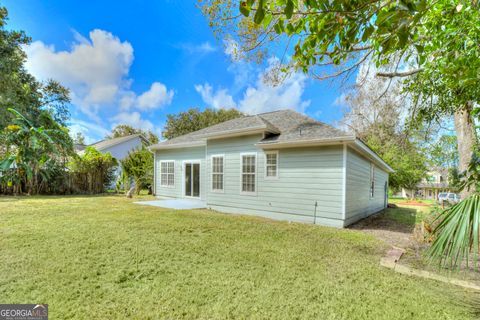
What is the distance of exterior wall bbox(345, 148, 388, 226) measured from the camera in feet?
24.8

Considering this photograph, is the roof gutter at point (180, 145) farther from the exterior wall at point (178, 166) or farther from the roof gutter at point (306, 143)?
the roof gutter at point (306, 143)

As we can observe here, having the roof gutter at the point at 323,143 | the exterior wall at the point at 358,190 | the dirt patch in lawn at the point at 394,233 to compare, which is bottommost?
the dirt patch in lawn at the point at 394,233

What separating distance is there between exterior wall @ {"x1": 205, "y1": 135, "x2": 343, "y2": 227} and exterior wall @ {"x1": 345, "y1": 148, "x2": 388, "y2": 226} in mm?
427

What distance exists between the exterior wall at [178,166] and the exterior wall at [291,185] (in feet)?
6.73

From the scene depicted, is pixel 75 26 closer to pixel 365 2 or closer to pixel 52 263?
pixel 52 263

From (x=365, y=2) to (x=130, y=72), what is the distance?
18524mm

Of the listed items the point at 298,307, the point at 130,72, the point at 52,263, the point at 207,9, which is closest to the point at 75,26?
the point at 130,72

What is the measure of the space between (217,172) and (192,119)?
22.5 m

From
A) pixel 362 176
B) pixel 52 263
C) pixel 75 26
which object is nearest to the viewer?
pixel 52 263

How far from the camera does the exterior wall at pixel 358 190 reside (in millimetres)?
7555

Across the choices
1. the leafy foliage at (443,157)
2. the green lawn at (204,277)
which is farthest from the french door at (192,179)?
the leafy foliage at (443,157)

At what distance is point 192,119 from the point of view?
1232 inches

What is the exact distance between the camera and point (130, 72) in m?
17.3

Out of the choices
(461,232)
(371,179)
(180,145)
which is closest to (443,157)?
(371,179)
